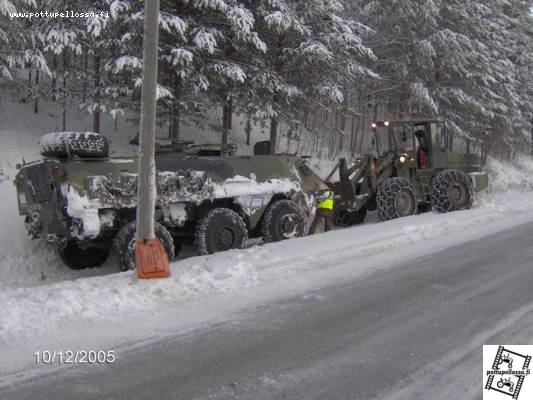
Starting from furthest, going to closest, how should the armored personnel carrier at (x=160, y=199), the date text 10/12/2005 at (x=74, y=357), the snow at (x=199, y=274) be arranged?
1. the armored personnel carrier at (x=160, y=199)
2. the snow at (x=199, y=274)
3. the date text 10/12/2005 at (x=74, y=357)

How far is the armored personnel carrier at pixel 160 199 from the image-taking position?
7.37 m

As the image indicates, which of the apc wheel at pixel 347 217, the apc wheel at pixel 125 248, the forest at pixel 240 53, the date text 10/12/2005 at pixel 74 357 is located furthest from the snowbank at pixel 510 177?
the date text 10/12/2005 at pixel 74 357

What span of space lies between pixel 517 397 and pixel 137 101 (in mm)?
11151

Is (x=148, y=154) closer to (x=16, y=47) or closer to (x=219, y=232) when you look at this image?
(x=219, y=232)

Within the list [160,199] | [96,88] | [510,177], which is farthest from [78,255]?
[510,177]

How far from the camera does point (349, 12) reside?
70.4 ft

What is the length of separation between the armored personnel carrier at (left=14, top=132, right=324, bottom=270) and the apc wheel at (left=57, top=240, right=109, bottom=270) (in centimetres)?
2

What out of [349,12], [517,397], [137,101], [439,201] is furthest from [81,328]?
[349,12]

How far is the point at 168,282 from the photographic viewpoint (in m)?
6.16

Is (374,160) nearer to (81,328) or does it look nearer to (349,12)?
(81,328)

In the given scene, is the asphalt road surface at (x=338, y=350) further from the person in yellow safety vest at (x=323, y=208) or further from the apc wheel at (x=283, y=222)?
the person in yellow safety vest at (x=323, y=208)

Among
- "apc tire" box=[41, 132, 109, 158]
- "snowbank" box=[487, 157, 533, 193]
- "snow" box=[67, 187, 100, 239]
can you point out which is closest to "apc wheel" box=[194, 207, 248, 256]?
"snow" box=[67, 187, 100, 239]

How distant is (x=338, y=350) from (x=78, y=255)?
228 inches

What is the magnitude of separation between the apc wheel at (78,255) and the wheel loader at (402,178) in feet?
19.3
